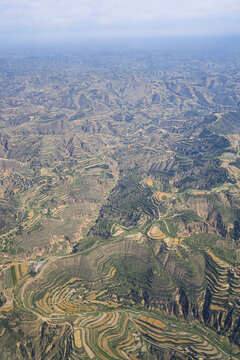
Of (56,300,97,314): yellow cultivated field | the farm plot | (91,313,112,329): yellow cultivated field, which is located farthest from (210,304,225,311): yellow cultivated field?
(56,300,97,314): yellow cultivated field

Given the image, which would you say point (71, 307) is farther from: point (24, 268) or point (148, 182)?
point (148, 182)

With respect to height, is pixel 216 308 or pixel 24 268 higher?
pixel 24 268

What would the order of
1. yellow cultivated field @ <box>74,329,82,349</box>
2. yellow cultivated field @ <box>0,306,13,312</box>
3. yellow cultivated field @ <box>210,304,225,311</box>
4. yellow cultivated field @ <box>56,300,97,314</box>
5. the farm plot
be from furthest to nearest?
1. yellow cultivated field @ <box>56,300,97,314</box>
2. yellow cultivated field @ <box>210,304,225,311</box>
3. yellow cultivated field @ <box>0,306,13,312</box>
4. yellow cultivated field @ <box>74,329,82,349</box>
5. the farm plot

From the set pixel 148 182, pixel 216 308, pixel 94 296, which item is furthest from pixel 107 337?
pixel 148 182

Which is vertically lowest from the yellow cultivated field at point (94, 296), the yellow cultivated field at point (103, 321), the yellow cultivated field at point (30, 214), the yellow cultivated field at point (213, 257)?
the yellow cultivated field at point (94, 296)

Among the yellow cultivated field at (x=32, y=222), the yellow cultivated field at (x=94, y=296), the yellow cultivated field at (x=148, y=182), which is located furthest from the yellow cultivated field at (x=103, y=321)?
the yellow cultivated field at (x=148, y=182)

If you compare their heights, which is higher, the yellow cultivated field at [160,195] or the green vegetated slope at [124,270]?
the yellow cultivated field at [160,195]

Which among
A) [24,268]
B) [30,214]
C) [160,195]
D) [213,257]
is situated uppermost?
[160,195]

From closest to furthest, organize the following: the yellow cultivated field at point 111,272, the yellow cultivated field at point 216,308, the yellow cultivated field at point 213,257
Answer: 1. the yellow cultivated field at point 216,308
2. the yellow cultivated field at point 213,257
3. the yellow cultivated field at point 111,272

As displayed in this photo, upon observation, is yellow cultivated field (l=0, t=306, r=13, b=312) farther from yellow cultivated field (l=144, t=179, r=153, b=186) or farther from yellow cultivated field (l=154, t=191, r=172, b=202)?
yellow cultivated field (l=144, t=179, r=153, b=186)

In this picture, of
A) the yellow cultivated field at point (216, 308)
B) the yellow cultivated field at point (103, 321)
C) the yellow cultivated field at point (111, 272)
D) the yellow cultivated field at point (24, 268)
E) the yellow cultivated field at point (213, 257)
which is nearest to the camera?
the yellow cultivated field at point (103, 321)

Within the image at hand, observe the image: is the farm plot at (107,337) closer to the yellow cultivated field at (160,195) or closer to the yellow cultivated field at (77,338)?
the yellow cultivated field at (77,338)

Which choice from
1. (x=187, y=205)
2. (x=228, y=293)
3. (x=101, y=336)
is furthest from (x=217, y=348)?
(x=187, y=205)
